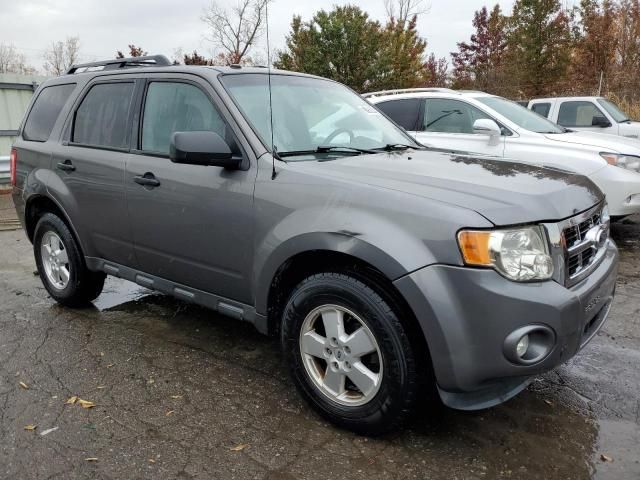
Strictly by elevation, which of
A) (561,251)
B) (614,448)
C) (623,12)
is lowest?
(614,448)

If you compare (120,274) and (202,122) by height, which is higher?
(202,122)

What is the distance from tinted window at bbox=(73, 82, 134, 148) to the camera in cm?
372

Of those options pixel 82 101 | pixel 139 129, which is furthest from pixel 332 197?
pixel 82 101

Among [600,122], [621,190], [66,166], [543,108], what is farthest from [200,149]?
[543,108]

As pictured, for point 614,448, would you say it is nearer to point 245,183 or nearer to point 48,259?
point 245,183

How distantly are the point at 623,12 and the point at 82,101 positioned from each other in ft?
92.3

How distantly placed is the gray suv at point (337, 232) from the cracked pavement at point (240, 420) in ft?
0.84

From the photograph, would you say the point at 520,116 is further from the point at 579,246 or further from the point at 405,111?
the point at 579,246

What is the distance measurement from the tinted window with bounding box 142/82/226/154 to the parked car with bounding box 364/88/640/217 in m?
3.55

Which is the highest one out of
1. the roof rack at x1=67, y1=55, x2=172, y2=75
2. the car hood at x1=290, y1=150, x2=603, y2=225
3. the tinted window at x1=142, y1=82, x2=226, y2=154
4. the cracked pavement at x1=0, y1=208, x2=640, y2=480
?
the roof rack at x1=67, y1=55, x2=172, y2=75

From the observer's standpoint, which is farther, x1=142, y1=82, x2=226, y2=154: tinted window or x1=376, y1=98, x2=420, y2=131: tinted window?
x1=376, y1=98, x2=420, y2=131: tinted window

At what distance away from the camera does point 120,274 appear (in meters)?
3.85

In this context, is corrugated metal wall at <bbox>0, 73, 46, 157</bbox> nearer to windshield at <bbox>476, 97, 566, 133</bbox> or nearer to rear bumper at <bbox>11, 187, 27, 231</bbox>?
rear bumper at <bbox>11, 187, 27, 231</bbox>

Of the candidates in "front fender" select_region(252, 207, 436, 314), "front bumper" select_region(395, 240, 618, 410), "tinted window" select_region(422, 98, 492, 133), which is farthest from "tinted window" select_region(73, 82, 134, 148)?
"tinted window" select_region(422, 98, 492, 133)
